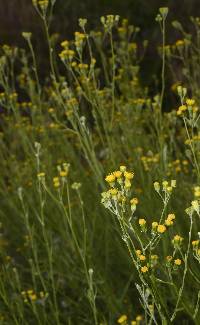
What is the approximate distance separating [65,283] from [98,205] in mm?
390

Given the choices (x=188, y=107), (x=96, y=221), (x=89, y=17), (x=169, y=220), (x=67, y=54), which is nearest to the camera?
(x=169, y=220)

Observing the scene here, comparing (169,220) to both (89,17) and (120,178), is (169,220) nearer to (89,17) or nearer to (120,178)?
(120,178)

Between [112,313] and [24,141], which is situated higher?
[24,141]

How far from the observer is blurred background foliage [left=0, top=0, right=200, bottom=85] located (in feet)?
19.7

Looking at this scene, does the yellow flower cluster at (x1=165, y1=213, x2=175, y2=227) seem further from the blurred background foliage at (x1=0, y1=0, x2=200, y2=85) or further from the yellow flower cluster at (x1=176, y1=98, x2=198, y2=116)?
the blurred background foliage at (x1=0, y1=0, x2=200, y2=85)

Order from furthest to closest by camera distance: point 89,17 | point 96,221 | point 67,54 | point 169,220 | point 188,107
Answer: point 89,17, point 96,221, point 67,54, point 188,107, point 169,220

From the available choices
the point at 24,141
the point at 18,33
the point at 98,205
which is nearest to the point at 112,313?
the point at 98,205

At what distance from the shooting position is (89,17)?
635cm

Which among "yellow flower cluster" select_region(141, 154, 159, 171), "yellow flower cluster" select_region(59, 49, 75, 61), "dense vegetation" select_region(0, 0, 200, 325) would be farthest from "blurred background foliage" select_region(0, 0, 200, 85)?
"yellow flower cluster" select_region(59, 49, 75, 61)

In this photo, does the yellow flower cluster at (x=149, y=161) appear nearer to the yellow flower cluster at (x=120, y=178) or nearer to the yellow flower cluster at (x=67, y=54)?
the yellow flower cluster at (x=67, y=54)

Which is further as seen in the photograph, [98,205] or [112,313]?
[98,205]

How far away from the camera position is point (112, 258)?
3.13 meters

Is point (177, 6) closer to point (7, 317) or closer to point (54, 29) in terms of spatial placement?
point (54, 29)

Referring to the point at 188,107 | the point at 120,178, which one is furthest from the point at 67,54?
the point at 120,178
